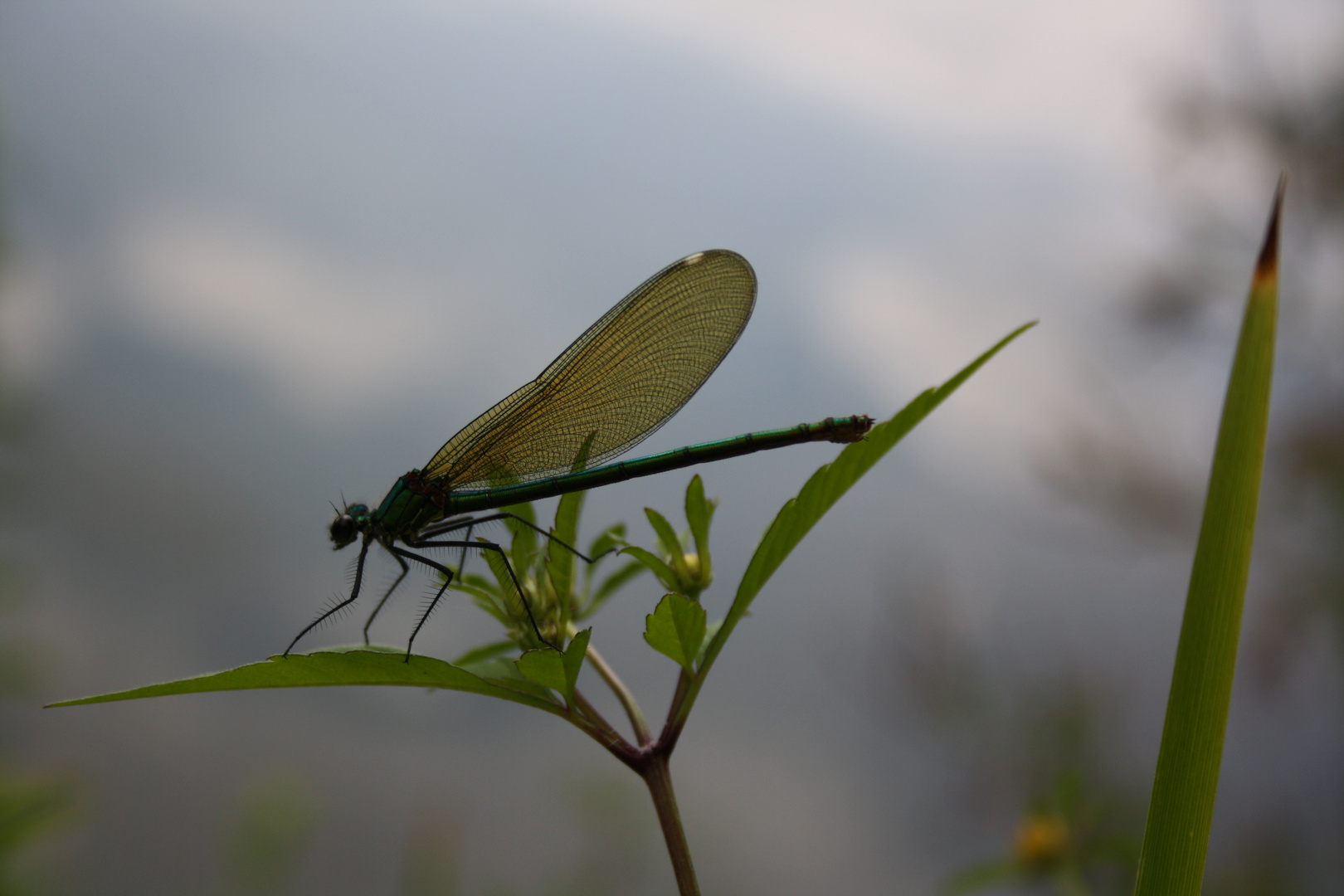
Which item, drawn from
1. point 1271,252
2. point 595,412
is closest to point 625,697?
point 1271,252

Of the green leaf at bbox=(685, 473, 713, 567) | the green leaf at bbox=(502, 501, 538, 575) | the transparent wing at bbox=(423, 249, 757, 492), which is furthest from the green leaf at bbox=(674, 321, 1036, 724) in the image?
the transparent wing at bbox=(423, 249, 757, 492)

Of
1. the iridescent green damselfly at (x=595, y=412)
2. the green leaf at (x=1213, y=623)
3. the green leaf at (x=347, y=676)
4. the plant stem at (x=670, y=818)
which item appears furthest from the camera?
the iridescent green damselfly at (x=595, y=412)

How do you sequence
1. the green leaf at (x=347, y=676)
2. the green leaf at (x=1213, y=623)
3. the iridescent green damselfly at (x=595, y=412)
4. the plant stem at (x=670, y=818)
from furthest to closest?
1. the iridescent green damselfly at (x=595, y=412)
2. the green leaf at (x=347, y=676)
3. the plant stem at (x=670, y=818)
4. the green leaf at (x=1213, y=623)

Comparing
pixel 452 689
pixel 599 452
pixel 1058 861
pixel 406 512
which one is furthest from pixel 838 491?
pixel 1058 861

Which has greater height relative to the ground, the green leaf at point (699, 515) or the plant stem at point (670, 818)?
the green leaf at point (699, 515)

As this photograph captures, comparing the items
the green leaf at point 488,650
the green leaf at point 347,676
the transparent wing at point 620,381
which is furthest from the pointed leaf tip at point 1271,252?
the transparent wing at point 620,381

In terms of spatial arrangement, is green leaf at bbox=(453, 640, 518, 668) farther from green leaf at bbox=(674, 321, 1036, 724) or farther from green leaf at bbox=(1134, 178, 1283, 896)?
green leaf at bbox=(1134, 178, 1283, 896)

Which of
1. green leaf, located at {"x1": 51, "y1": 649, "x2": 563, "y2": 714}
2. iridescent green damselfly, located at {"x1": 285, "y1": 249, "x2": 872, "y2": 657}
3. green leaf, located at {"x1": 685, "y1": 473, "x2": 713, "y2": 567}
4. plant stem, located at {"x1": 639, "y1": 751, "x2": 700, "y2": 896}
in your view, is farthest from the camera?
iridescent green damselfly, located at {"x1": 285, "y1": 249, "x2": 872, "y2": 657}

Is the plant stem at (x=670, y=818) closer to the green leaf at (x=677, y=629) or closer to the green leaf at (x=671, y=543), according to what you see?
the green leaf at (x=677, y=629)
